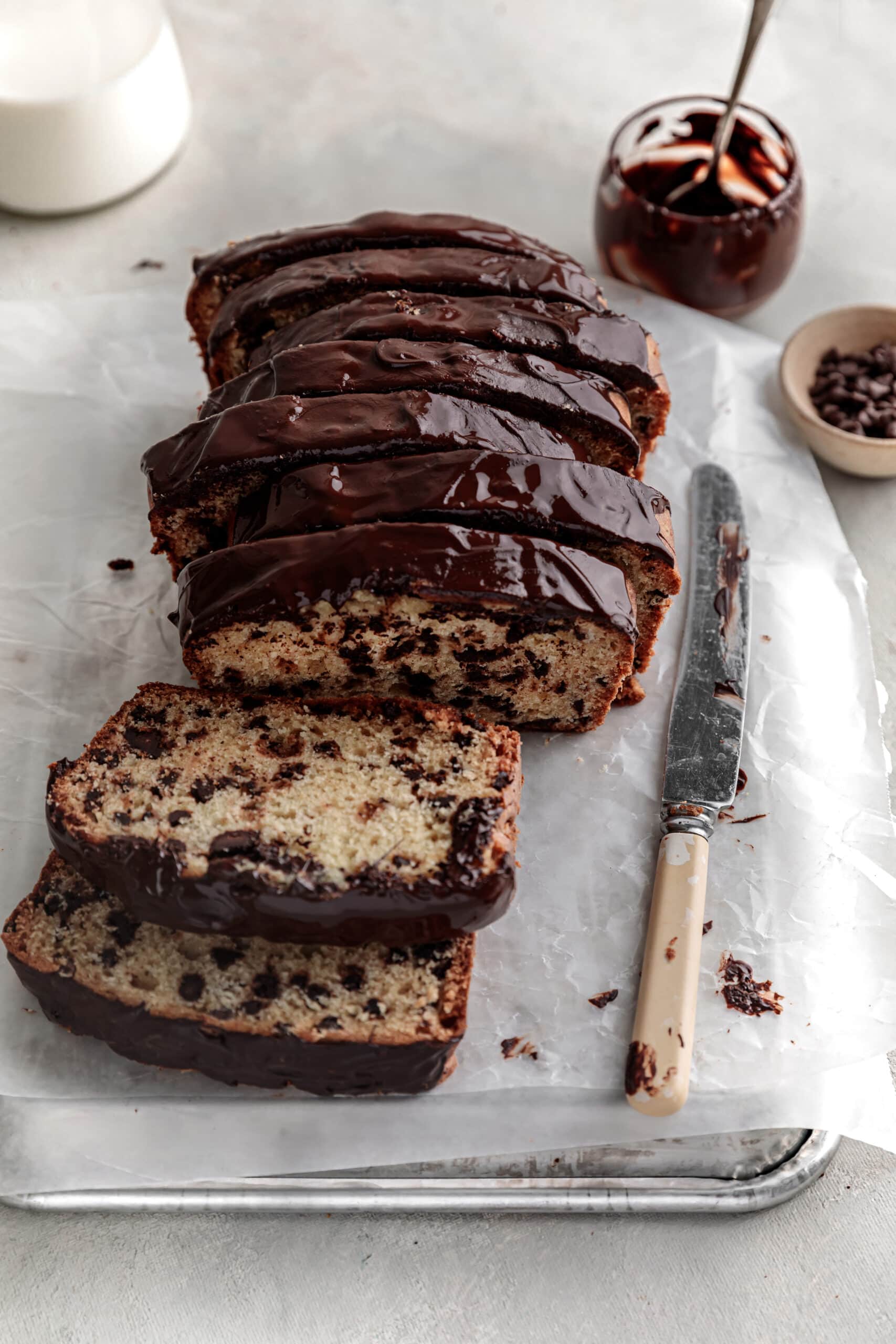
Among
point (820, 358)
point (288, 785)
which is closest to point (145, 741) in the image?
point (288, 785)

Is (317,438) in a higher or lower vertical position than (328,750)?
higher

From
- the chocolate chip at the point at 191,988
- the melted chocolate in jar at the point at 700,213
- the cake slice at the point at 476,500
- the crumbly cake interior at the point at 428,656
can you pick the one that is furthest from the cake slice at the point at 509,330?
the chocolate chip at the point at 191,988

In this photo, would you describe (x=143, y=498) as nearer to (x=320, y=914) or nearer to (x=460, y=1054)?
(x=320, y=914)

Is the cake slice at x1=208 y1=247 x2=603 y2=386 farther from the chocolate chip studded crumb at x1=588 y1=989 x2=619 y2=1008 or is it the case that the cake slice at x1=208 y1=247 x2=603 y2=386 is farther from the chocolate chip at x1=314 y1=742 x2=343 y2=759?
the chocolate chip studded crumb at x1=588 y1=989 x2=619 y2=1008

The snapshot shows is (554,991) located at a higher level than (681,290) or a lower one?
lower

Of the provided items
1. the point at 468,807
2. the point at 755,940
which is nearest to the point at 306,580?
the point at 468,807

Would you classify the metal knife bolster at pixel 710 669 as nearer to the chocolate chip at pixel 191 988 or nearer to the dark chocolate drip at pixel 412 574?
the dark chocolate drip at pixel 412 574

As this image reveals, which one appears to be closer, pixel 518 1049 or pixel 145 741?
pixel 518 1049

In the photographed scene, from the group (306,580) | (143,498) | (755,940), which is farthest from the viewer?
(143,498)

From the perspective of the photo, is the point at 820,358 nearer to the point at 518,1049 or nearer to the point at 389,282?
the point at 389,282
